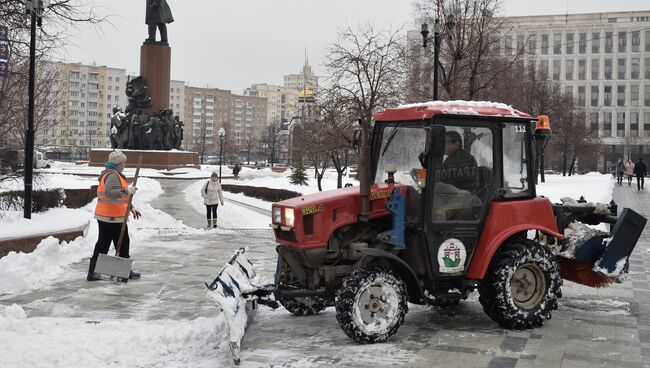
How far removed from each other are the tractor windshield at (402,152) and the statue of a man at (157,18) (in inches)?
1597

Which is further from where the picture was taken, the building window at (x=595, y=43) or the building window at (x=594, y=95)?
the building window at (x=594, y=95)

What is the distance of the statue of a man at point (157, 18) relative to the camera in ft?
148

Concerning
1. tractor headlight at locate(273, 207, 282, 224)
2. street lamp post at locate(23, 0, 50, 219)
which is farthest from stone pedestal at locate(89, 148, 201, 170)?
tractor headlight at locate(273, 207, 282, 224)

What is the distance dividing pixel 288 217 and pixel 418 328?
1.90 metres

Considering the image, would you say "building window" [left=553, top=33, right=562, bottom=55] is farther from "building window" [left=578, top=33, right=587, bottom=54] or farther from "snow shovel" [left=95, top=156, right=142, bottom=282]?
"snow shovel" [left=95, top=156, right=142, bottom=282]

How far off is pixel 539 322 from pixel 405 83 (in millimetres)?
27059

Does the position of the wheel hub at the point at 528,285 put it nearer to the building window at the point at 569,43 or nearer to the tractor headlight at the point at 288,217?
the tractor headlight at the point at 288,217

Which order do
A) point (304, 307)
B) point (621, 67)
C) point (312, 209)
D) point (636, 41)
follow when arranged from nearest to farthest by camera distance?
1. point (312, 209)
2. point (304, 307)
3. point (636, 41)
4. point (621, 67)

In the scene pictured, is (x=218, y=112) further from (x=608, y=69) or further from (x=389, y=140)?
(x=389, y=140)

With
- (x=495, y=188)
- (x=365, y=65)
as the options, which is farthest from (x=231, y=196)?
(x=495, y=188)

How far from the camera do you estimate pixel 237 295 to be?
6383 mm

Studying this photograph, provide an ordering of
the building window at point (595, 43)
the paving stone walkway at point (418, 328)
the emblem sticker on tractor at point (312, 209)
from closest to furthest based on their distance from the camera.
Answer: the paving stone walkway at point (418, 328), the emblem sticker on tractor at point (312, 209), the building window at point (595, 43)

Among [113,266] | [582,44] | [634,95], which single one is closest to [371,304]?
[113,266]

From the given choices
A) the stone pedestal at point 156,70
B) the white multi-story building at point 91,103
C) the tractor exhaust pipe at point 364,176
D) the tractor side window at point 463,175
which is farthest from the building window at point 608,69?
the tractor exhaust pipe at point 364,176
